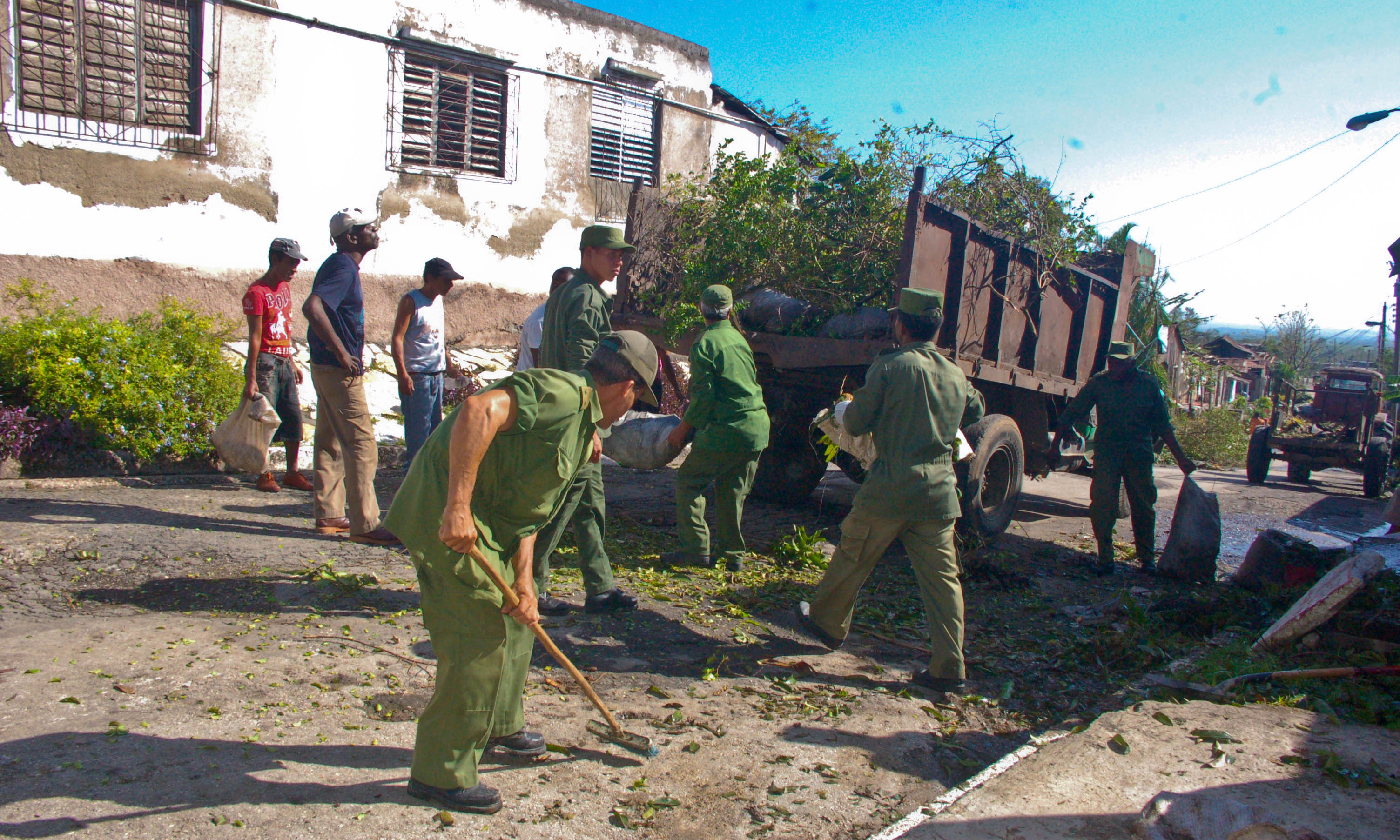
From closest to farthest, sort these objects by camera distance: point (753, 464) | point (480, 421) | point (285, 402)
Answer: point (480, 421), point (753, 464), point (285, 402)

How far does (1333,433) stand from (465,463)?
58.5ft

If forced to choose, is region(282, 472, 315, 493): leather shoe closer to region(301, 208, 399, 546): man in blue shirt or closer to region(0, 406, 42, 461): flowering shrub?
region(301, 208, 399, 546): man in blue shirt

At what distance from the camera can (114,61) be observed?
26.3 feet

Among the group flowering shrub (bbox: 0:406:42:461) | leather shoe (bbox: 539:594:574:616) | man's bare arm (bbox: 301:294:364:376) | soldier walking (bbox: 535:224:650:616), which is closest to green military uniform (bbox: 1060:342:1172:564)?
soldier walking (bbox: 535:224:650:616)

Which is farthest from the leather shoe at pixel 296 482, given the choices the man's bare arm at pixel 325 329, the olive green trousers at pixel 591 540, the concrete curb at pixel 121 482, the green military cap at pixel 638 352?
the green military cap at pixel 638 352

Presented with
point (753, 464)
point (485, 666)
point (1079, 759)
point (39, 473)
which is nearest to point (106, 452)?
point (39, 473)

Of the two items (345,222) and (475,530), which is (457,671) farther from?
(345,222)

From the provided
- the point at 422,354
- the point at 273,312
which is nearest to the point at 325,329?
the point at 422,354

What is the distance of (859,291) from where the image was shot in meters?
6.46

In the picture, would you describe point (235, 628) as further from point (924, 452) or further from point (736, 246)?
point (736, 246)

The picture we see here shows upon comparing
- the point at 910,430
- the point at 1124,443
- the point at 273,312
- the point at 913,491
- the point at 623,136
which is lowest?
the point at 913,491

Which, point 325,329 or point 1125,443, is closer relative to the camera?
point 325,329

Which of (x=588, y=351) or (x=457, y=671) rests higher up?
(x=588, y=351)

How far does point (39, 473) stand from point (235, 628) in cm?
378
